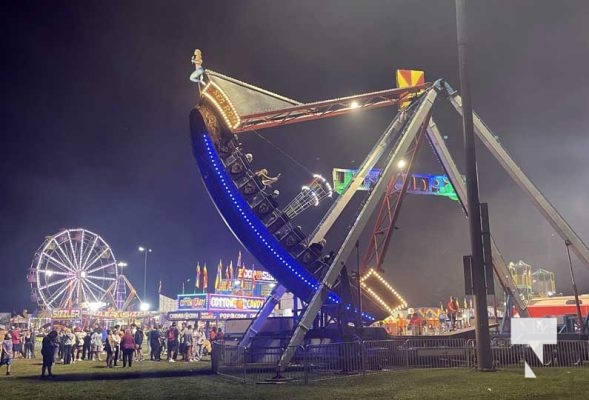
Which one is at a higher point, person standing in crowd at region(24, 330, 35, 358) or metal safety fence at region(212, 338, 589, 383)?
metal safety fence at region(212, 338, 589, 383)

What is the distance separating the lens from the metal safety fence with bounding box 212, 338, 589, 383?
55.4 ft

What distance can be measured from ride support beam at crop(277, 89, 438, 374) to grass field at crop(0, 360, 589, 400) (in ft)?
7.97

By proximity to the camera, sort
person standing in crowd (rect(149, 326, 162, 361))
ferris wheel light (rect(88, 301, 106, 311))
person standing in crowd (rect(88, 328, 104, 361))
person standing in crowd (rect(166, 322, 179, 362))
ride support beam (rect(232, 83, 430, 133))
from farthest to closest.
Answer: ferris wheel light (rect(88, 301, 106, 311)) → person standing in crowd (rect(88, 328, 104, 361)) → person standing in crowd (rect(149, 326, 162, 361)) → person standing in crowd (rect(166, 322, 179, 362)) → ride support beam (rect(232, 83, 430, 133))

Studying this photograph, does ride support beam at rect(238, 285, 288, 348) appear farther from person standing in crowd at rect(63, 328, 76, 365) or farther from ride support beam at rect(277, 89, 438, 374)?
person standing in crowd at rect(63, 328, 76, 365)

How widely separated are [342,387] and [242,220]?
731 centimetres

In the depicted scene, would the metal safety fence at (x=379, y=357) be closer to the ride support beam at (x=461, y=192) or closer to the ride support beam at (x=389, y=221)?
the ride support beam at (x=389, y=221)

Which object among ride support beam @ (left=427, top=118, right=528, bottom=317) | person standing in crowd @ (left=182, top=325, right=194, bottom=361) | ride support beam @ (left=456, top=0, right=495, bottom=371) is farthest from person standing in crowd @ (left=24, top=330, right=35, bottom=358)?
ride support beam @ (left=456, top=0, right=495, bottom=371)

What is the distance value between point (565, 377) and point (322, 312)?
9.14 meters

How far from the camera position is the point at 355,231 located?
65.3 feet

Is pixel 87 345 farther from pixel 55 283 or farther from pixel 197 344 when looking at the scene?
pixel 55 283

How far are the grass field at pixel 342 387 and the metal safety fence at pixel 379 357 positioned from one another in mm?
1065

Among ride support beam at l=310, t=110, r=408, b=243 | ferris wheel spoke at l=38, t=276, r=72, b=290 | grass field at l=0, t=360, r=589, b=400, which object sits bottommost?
grass field at l=0, t=360, r=589, b=400

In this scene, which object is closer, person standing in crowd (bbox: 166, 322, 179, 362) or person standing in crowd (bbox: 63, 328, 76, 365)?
person standing in crowd (bbox: 63, 328, 76, 365)

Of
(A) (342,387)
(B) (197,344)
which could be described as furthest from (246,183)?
(B) (197,344)
